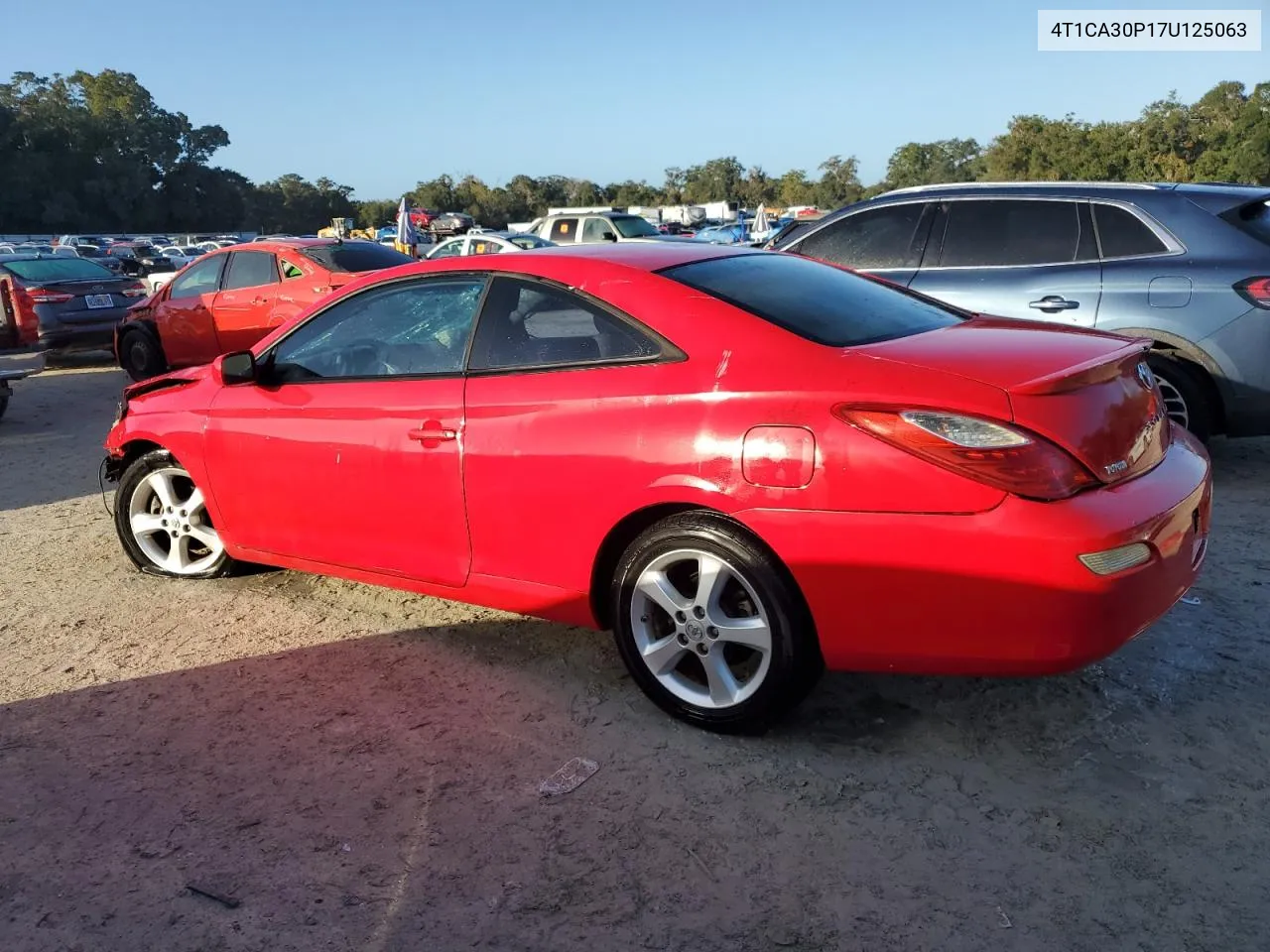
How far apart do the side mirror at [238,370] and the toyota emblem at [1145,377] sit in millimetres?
3404

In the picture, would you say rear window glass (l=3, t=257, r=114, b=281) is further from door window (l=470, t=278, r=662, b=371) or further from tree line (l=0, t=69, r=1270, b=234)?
tree line (l=0, t=69, r=1270, b=234)

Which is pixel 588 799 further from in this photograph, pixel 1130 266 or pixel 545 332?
pixel 1130 266

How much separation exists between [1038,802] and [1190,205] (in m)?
4.25

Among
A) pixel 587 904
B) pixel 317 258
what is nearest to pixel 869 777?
pixel 587 904

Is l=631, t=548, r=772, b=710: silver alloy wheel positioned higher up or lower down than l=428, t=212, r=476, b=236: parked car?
lower down

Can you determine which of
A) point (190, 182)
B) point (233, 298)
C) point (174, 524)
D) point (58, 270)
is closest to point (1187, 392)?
point (174, 524)

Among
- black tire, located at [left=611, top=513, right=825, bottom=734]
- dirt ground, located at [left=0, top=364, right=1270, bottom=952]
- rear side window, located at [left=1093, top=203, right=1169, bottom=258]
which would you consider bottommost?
dirt ground, located at [left=0, top=364, right=1270, bottom=952]

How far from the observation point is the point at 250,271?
10.6m

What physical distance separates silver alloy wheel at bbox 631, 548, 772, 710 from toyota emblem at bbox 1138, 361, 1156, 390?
4.71 ft

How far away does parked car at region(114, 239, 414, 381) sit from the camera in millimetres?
10125

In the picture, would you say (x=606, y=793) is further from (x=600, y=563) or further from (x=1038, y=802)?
(x=1038, y=802)

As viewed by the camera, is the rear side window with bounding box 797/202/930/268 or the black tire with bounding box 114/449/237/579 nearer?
the black tire with bounding box 114/449/237/579

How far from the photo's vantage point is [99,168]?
85000mm

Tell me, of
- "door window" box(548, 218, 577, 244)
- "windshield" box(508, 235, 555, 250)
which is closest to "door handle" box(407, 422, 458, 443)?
"windshield" box(508, 235, 555, 250)
